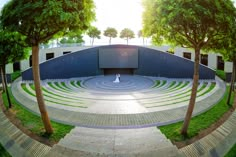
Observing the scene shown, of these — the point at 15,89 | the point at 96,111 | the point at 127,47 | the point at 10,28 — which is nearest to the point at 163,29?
the point at 10,28

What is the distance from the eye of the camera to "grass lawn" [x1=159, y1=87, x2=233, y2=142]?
10484mm

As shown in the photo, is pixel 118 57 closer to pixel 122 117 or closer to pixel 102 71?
pixel 102 71

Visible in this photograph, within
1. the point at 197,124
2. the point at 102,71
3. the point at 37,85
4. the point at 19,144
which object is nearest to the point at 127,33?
the point at 102,71

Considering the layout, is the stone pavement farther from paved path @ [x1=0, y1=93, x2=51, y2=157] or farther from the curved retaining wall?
the curved retaining wall

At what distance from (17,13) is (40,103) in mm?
4358

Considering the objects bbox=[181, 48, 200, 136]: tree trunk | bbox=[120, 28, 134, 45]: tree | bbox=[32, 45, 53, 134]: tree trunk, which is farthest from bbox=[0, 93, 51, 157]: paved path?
bbox=[120, 28, 134, 45]: tree

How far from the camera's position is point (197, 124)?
11.8 metres

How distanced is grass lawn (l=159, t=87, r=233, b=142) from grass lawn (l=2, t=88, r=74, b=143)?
5324mm

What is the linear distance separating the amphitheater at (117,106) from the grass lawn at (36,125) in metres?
0.48

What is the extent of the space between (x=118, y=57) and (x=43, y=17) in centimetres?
2522

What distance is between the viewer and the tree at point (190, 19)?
27.1ft

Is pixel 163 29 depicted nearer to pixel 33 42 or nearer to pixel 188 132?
pixel 188 132

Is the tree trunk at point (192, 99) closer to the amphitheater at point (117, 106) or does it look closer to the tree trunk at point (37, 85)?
the amphitheater at point (117, 106)

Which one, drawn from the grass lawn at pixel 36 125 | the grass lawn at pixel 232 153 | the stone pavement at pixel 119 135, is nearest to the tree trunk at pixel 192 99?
the stone pavement at pixel 119 135
